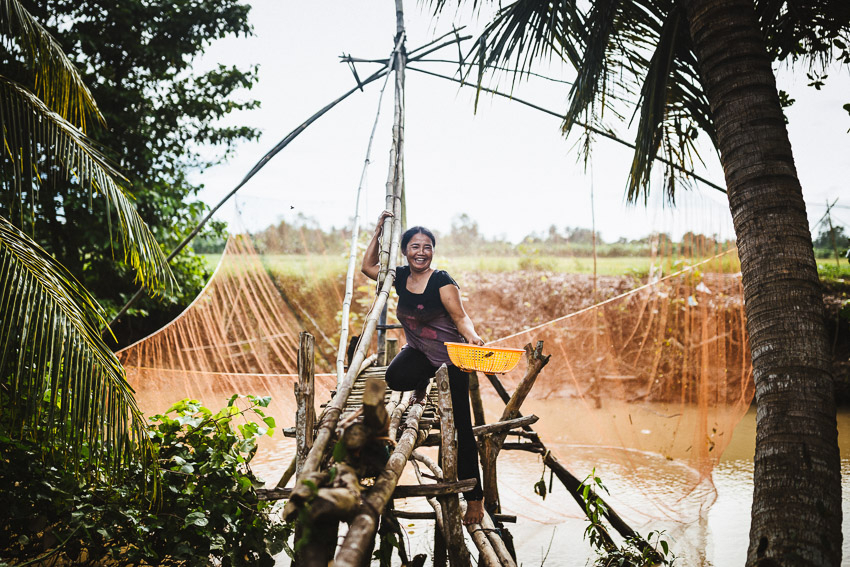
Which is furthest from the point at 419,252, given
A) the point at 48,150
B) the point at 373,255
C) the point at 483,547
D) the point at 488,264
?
the point at 488,264

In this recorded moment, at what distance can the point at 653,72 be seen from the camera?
2.40m

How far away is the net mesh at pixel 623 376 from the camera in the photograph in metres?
3.42

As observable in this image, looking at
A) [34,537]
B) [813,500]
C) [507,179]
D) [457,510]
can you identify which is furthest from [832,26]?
[507,179]

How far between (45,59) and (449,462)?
A: 249 cm

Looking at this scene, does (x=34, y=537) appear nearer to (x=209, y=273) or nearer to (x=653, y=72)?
(x=653, y=72)

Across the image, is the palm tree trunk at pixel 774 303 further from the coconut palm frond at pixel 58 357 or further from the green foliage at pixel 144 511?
the coconut palm frond at pixel 58 357

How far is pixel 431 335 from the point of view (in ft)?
7.16

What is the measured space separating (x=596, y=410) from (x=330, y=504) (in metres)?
2.89

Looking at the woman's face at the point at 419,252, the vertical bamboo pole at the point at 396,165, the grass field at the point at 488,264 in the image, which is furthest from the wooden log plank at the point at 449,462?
the grass field at the point at 488,264

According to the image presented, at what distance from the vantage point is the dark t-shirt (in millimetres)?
2166

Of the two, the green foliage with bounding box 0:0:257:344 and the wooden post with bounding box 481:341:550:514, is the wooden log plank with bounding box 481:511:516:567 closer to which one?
the wooden post with bounding box 481:341:550:514

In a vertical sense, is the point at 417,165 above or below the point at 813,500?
above

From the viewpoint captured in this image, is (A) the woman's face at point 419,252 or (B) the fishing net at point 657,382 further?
(B) the fishing net at point 657,382

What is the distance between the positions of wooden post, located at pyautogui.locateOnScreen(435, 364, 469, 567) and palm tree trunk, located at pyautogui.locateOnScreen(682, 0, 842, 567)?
0.81m
